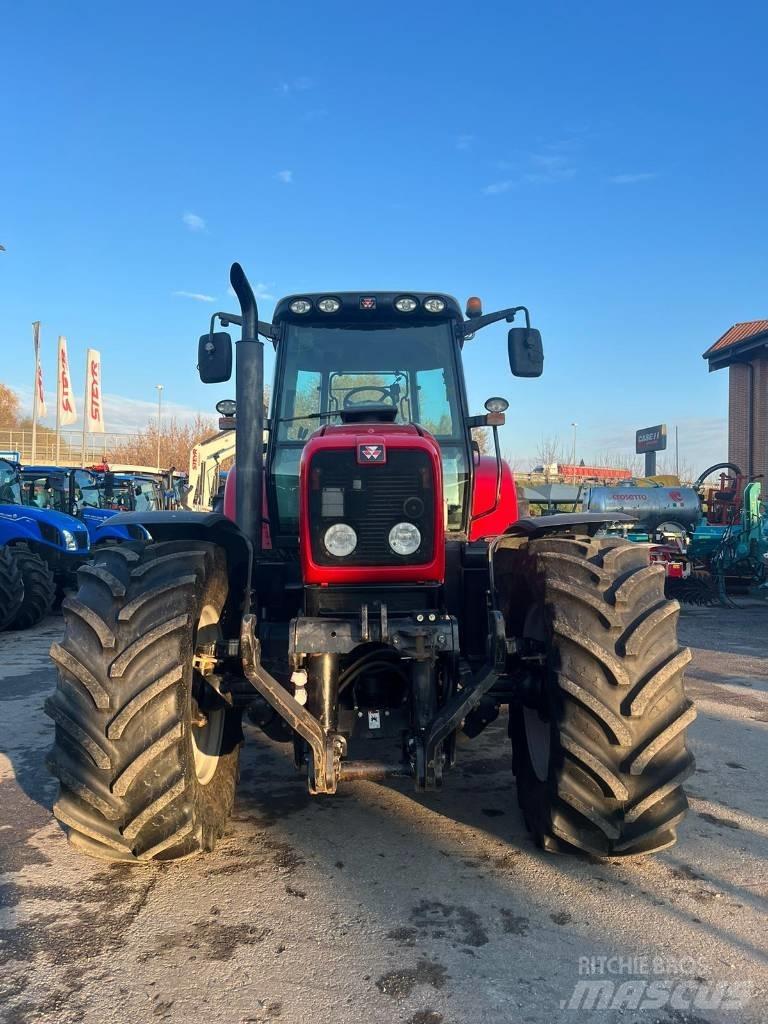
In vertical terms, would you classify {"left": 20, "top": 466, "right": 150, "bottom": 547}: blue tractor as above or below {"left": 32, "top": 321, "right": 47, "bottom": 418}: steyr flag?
below

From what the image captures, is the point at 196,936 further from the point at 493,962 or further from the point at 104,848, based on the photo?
the point at 493,962

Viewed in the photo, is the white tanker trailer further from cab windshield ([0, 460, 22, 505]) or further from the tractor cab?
the tractor cab

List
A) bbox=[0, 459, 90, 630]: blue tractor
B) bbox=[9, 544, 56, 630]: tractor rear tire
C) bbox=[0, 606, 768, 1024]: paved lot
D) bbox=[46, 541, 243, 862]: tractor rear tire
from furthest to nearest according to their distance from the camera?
1. bbox=[9, 544, 56, 630]: tractor rear tire
2. bbox=[0, 459, 90, 630]: blue tractor
3. bbox=[46, 541, 243, 862]: tractor rear tire
4. bbox=[0, 606, 768, 1024]: paved lot

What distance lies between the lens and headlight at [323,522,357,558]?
353 centimetres

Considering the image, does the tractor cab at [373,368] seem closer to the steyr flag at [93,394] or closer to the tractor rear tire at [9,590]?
the tractor rear tire at [9,590]

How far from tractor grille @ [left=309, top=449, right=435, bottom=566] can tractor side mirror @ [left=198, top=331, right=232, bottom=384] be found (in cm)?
137

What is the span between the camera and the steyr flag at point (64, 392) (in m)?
35.0

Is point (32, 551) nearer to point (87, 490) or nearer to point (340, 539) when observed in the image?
point (87, 490)

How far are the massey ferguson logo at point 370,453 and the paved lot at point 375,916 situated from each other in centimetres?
179

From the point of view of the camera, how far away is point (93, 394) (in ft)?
124

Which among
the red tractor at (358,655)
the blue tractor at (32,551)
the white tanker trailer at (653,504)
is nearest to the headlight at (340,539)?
the red tractor at (358,655)

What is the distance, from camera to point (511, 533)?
401cm

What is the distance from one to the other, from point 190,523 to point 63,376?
35.0 metres

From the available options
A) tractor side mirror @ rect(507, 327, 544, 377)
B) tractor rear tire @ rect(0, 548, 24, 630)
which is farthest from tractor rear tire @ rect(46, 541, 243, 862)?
tractor rear tire @ rect(0, 548, 24, 630)
